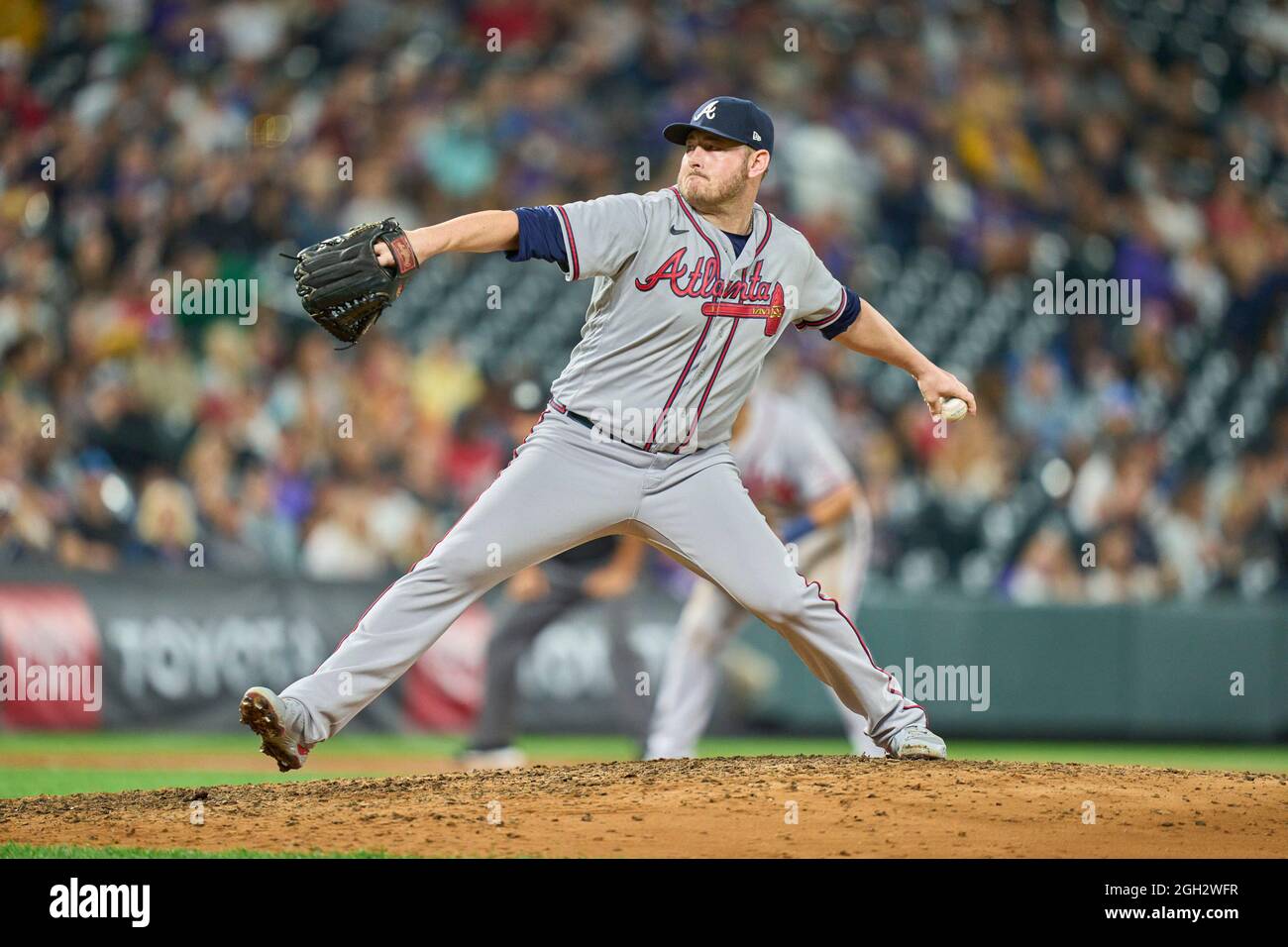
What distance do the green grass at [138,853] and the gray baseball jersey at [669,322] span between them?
1587 millimetres

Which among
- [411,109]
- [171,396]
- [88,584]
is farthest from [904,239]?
[88,584]

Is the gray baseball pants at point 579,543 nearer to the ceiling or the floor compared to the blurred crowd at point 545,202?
nearer to the floor

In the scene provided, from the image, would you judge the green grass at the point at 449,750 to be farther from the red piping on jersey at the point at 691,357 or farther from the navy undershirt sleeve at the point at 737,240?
the navy undershirt sleeve at the point at 737,240

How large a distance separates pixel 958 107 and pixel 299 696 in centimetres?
1213

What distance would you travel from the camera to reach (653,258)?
507cm

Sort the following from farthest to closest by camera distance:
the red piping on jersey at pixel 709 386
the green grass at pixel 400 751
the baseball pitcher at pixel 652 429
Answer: the green grass at pixel 400 751 → the red piping on jersey at pixel 709 386 → the baseball pitcher at pixel 652 429

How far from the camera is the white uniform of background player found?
7.86m

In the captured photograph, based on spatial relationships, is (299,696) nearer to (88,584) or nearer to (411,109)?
(88,584)

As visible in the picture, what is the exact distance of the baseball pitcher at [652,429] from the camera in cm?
493

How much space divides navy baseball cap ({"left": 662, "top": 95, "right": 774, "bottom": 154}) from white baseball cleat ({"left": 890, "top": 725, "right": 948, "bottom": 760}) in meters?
2.06

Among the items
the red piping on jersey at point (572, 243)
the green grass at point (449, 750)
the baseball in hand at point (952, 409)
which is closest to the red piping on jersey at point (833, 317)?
the baseball in hand at point (952, 409)

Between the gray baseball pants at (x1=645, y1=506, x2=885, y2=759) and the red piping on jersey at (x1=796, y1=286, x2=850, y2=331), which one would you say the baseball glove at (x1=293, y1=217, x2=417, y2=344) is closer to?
the red piping on jersey at (x1=796, y1=286, x2=850, y2=331)

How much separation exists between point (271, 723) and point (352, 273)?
1.34 meters

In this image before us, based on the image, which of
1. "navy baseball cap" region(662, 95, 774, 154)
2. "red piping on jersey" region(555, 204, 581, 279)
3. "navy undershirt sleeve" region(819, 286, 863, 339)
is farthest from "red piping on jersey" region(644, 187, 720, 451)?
"navy undershirt sleeve" region(819, 286, 863, 339)
